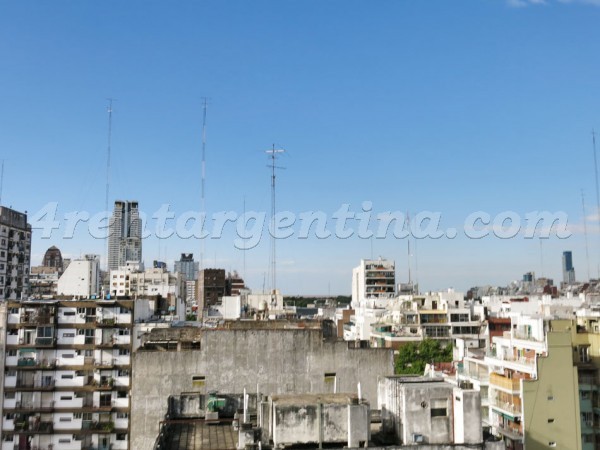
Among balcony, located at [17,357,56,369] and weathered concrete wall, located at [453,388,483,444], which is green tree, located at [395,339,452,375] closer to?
balcony, located at [17,357,56,369]

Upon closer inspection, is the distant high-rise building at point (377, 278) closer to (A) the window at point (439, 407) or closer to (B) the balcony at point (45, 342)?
(B) the balcony at point (45, 342)

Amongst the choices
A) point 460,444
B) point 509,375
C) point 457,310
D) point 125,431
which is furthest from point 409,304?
point 460,444

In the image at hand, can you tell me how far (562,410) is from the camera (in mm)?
35562

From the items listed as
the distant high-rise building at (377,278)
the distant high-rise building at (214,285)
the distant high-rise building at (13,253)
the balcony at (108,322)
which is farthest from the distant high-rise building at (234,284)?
the balcony at (108,322)

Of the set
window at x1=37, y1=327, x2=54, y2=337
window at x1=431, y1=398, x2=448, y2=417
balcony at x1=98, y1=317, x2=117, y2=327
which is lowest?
window at x1=431, y1=398, x2=448, y2=417

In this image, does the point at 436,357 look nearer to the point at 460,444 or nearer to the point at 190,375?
the point at 190,375

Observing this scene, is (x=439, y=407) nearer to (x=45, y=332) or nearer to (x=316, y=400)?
(x=316, y=400)

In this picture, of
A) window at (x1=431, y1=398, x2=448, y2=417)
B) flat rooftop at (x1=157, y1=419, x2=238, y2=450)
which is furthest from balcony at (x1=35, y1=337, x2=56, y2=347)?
window at (x1=431, y1=398, x2=448, y2=417)

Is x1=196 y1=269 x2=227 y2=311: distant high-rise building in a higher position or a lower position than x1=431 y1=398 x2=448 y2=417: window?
higher

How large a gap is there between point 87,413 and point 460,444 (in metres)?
32.5

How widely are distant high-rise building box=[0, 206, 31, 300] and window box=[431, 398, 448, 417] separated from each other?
72.0 meters

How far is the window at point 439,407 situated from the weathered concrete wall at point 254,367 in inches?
471

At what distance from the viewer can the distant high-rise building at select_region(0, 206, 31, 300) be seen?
80.4m

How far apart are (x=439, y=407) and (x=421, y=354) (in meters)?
47.4
